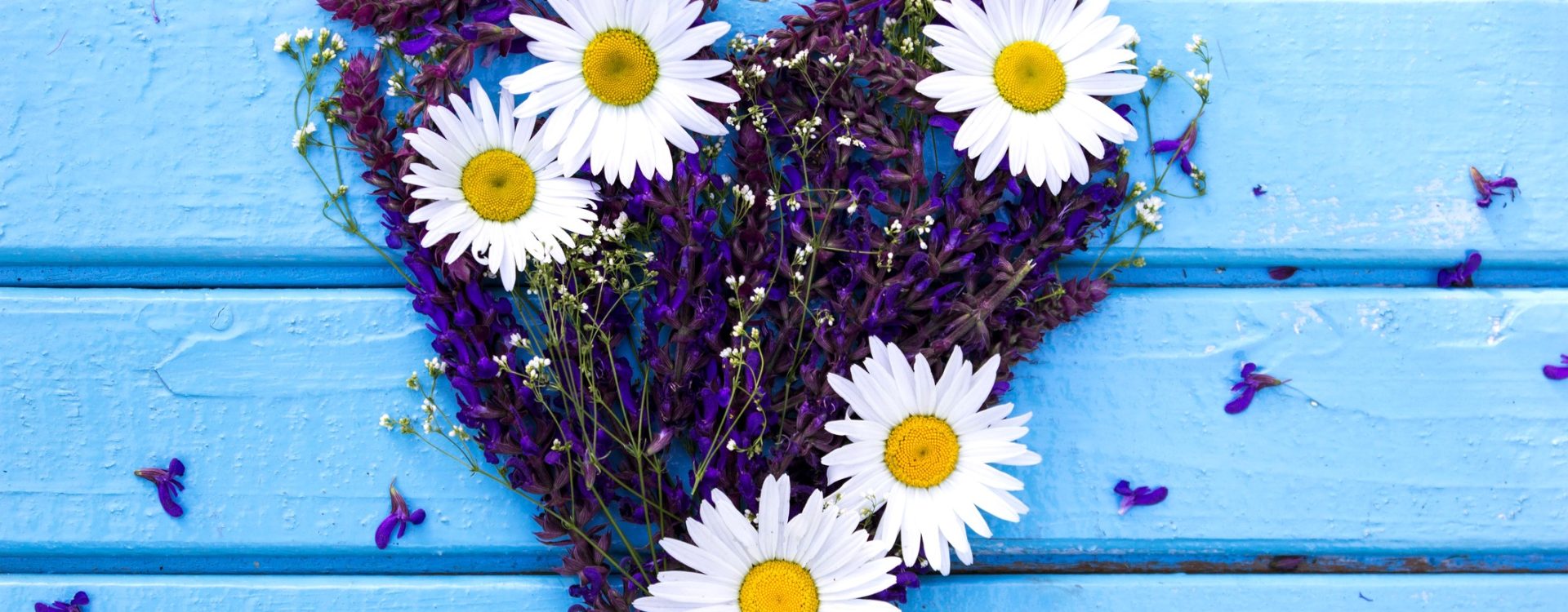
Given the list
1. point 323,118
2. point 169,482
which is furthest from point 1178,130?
point 169,482

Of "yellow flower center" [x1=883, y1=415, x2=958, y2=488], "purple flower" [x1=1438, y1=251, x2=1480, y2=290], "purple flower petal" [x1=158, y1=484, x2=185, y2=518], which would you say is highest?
"purple flower" [x1=1438, y1=251, x2=1480, y2=290]

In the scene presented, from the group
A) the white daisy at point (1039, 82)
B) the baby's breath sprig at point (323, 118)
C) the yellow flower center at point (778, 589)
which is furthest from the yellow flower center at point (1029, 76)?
the baby's breath sprig at point (323, 118)

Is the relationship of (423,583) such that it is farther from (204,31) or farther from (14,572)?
(204,31)

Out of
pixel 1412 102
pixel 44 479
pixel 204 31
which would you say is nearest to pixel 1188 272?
pixel 1412 102

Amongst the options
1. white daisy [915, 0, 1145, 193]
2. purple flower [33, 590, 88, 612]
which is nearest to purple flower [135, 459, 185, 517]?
purple flower [33, 590, 88, 612]

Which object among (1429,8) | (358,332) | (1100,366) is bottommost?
(358,332)

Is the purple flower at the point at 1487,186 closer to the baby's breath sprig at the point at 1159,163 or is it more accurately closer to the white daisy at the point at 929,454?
the baby's breath sprig at the point at 1159,163

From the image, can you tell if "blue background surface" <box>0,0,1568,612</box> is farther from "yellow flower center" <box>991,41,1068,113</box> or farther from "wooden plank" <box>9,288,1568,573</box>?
"yellow flower center" <box>991,41,1068,113</box>
